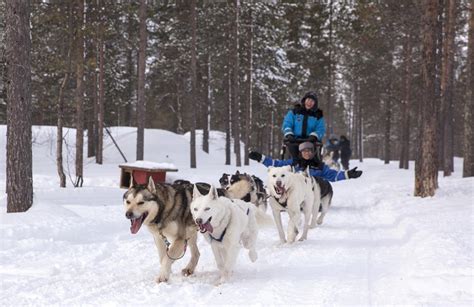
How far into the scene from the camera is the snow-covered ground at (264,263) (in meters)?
4.25

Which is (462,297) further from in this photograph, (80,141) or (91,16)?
(91,16)

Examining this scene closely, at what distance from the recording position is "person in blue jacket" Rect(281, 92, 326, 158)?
8.64m

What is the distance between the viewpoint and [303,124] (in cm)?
872

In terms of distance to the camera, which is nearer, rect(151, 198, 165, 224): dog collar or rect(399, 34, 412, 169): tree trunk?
rect(151, 198, 165, 224): dog collar

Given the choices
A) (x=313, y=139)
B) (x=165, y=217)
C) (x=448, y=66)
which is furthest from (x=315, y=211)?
(x=448, y=66)

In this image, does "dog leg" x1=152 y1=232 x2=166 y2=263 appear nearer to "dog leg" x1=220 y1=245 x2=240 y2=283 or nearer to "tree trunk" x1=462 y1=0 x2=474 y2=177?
"dog leg" x1=220 y1=245 x2=240 y2=283

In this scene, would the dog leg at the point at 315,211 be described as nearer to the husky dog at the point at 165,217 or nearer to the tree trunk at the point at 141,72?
the husky dog at the point at 165,217

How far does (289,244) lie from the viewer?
6.91 m

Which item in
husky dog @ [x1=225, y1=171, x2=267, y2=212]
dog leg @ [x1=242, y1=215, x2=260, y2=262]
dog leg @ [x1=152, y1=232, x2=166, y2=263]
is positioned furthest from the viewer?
husky dog @ [x1=225, y1=171, x2=267, y2=212]

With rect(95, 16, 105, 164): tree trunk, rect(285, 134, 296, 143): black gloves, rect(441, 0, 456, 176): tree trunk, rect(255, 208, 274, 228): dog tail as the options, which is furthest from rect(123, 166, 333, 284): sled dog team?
rect(441, 0, 456, 176): tree trunk

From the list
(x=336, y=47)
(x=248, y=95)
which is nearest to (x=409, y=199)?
(x=248, y=95)

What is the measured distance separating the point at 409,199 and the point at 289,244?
5.65 metres

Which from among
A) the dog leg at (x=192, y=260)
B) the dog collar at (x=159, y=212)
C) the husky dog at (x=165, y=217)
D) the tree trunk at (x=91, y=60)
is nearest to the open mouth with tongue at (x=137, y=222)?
the husky dog at (x=165, y=217)

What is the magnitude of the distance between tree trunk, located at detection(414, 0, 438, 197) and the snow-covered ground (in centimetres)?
140
